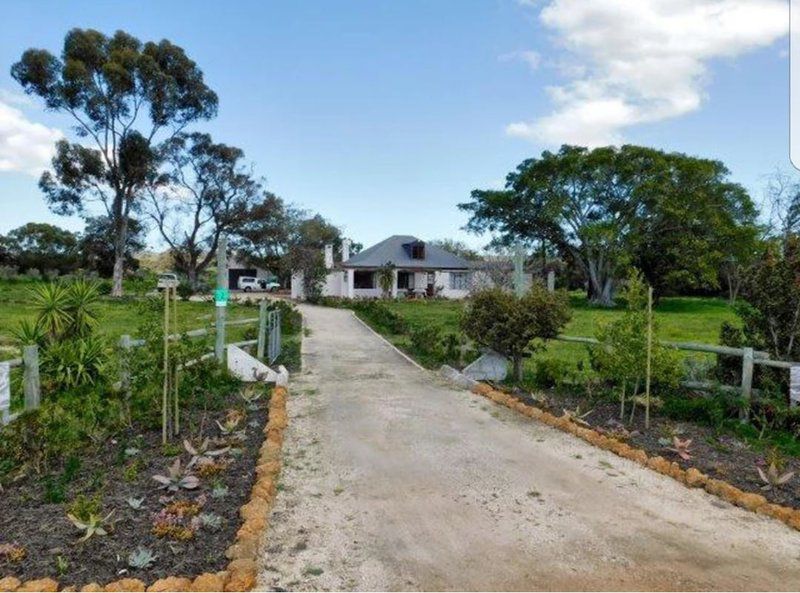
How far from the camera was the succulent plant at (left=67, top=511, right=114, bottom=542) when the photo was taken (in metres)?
3.75

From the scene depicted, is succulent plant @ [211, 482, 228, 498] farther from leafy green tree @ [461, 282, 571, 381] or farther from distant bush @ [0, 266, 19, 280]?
distant bush @ [0, 266, 19, 280]

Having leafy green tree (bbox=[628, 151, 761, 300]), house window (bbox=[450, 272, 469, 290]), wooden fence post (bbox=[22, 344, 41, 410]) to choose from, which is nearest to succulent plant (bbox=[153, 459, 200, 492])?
wooden fence post (bbox=[22, 344, 41, 410])

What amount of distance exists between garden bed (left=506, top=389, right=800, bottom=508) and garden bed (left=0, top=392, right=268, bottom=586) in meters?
3.86

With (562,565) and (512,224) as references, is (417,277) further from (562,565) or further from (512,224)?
(562,565)

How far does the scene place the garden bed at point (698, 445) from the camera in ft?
16.7

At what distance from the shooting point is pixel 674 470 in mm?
5332

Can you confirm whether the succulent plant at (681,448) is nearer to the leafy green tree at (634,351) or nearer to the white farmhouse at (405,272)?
the leafy green tree at (634,351)

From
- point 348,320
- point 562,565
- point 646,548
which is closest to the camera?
point 562,565

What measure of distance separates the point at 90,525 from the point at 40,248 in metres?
57.4

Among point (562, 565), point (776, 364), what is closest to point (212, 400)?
point (562, 565)

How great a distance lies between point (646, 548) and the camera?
12.7 feet

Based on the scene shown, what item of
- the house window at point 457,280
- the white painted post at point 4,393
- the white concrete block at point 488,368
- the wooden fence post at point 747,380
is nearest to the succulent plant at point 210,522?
the white painted post at point 4,393

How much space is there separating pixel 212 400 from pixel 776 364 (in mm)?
6715

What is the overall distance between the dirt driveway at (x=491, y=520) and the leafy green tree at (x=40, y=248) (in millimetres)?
52800
